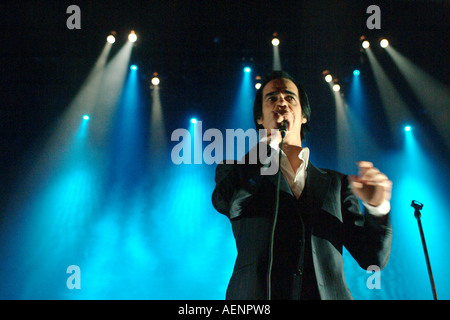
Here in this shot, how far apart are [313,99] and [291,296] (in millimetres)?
4388

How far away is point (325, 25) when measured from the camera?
4.31m

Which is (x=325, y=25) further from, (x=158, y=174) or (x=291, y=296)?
(x=291, y=296)

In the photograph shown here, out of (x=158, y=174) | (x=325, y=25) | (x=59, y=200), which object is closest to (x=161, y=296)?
(x=158, y=174)

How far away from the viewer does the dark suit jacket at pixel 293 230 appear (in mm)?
965

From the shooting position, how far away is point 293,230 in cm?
104

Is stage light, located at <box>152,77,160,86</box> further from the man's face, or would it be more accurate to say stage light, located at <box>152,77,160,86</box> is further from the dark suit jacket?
the dark suit jacket

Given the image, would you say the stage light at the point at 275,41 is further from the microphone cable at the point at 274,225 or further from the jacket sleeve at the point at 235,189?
the jacket sleeve at the point at 235,189

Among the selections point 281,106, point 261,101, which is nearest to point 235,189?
point 281,106

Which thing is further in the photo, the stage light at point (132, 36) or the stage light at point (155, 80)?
the stage light at point (155, 80)

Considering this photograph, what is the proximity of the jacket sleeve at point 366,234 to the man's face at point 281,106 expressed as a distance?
14.3 inches

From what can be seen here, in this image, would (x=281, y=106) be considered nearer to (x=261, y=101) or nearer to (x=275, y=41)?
(x=261, y=101)

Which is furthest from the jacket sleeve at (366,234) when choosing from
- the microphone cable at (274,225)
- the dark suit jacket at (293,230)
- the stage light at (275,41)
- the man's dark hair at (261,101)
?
the stage light at (275,41)

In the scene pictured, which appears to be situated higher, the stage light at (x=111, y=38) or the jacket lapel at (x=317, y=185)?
the stage light at (x=111, y=38)

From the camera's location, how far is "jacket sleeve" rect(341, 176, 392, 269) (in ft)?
3.51
